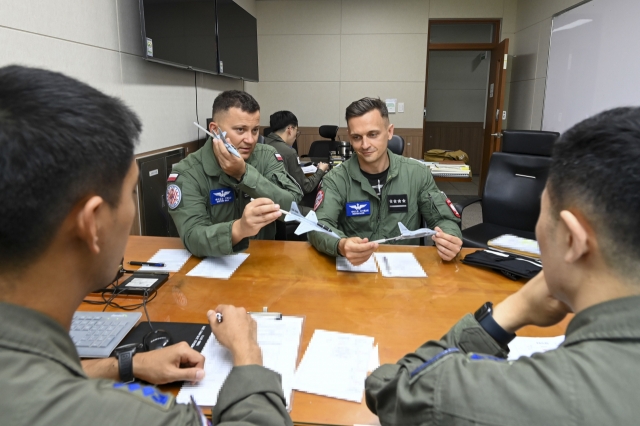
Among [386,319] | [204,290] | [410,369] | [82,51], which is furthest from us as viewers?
[82,51]

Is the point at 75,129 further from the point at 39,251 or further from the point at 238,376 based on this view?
the point at 238,376

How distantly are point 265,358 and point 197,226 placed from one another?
2.95 ft

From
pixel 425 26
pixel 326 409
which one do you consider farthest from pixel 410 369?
pixel 425 26

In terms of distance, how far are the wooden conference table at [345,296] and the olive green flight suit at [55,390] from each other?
0.39 metres

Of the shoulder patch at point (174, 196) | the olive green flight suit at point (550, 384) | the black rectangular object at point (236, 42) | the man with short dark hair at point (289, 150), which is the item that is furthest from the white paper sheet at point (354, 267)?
the black rectangular object at point (236, 42)

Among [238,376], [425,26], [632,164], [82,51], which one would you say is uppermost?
[425,26]

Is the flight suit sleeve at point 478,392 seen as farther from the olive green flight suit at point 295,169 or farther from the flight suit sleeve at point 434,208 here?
the olive green flight suit at point 295,169

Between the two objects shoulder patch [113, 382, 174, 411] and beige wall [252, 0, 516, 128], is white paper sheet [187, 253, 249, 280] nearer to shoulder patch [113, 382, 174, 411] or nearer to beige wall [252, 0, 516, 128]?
shoulder patch [113, 382, 174, 411]

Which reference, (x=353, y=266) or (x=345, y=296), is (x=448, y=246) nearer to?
(x=353, y=266)

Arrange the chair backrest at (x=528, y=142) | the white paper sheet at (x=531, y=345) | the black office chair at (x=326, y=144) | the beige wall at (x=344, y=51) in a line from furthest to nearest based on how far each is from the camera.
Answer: the beige wall at (x=344, y=51) < the black office chair at (x=326, y=144) < the chair backrest at (x=528, y=142) < the white paper sheet at (x=531, y=345)

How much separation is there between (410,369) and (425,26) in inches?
244

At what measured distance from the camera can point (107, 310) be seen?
4.33 feet

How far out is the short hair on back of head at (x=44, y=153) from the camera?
51 cm

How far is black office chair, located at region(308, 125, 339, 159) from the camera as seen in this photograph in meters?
5.61
